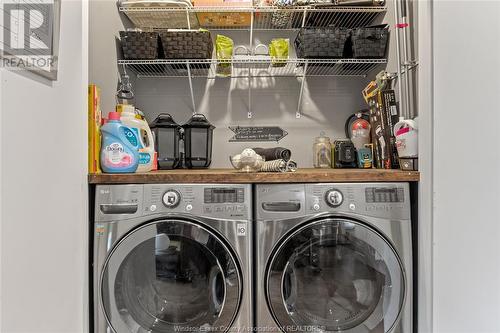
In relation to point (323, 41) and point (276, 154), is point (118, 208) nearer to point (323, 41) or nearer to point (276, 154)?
point (276, 154)

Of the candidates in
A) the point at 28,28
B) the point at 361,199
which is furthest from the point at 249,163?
the point at 28,28

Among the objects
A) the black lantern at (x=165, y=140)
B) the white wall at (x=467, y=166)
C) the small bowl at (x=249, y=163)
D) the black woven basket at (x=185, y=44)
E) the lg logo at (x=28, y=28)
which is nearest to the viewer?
the lg logo at (x=28, y=28)

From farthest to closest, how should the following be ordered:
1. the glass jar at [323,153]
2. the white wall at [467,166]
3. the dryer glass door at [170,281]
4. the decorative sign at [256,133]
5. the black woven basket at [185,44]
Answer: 1. the decorative sign at [256,133]
2. the glass jar at [323,153]
3. the black woven basket at [185,44]
4. the dryer glass door at [170,281]
5. the white wall at [467,166]

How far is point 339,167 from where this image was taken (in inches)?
75.7

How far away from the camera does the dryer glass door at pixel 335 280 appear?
1329 millimetres

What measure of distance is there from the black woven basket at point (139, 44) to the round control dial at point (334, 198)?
1220 millimetres

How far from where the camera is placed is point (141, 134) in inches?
60.9

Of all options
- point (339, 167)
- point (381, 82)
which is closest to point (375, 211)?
point (339, 167)

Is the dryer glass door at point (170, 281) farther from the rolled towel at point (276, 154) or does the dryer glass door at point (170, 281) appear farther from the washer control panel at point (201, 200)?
the rolled towel at point (276, 154)

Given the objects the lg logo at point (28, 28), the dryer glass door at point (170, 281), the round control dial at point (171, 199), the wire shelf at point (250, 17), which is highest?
the wire shelf at point (250, 17)

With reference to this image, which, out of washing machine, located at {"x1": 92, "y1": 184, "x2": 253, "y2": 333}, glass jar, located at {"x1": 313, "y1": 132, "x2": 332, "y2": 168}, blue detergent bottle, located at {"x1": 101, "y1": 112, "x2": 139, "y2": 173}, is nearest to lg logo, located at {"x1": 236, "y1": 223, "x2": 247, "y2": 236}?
washing machine, located at {"x1": 92, "y1": 184, "x2": 253, "y2": 333}

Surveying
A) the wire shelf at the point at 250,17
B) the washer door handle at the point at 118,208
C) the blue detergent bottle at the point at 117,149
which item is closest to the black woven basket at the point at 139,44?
the wire shelf at the point at 250,17

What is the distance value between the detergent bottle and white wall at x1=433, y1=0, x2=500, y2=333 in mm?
1278

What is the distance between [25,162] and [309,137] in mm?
1600
